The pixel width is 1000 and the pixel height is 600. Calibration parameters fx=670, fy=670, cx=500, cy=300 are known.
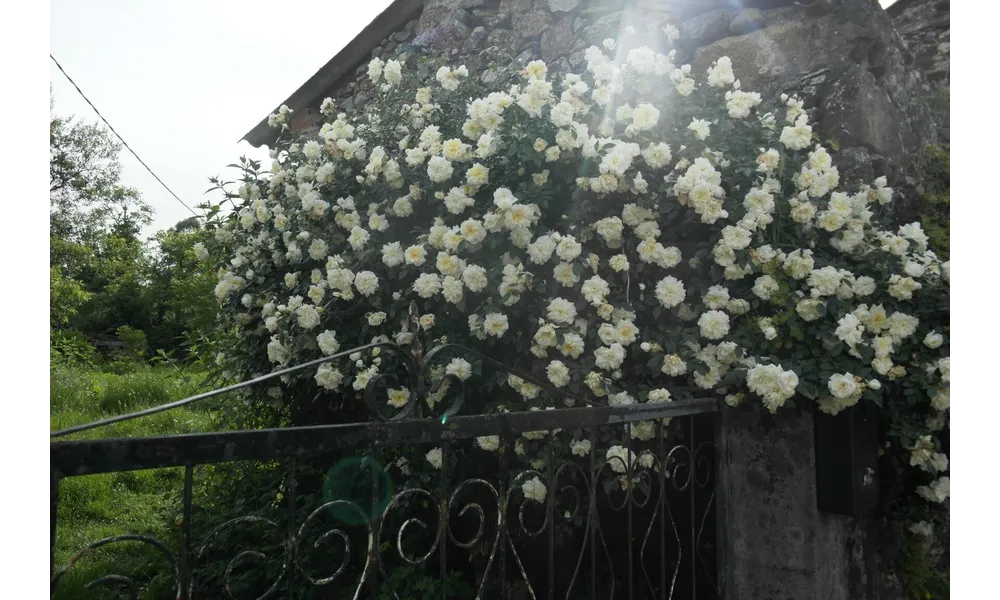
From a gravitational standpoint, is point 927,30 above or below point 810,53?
above

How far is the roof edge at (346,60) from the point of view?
17.7ft

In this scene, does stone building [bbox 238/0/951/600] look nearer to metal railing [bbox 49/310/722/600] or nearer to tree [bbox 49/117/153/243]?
metal railing [bbox 49/310/722/600]

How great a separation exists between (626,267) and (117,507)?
4131mm

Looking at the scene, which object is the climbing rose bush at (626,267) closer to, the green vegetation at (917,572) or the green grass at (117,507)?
the green vegetation at (917,572)

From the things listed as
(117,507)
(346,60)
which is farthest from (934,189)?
(117,507)

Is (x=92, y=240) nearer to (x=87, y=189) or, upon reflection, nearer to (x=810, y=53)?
(x=87, y=189)

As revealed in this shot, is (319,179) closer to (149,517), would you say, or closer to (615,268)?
(615,268)

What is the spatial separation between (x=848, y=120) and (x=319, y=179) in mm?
2712

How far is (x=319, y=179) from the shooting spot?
315cm

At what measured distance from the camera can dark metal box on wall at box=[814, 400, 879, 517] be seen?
225 centimetres

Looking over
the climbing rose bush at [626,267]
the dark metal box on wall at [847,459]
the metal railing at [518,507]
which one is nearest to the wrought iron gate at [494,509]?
the metal railing at [518,507]

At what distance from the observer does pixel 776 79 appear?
367 centimetres

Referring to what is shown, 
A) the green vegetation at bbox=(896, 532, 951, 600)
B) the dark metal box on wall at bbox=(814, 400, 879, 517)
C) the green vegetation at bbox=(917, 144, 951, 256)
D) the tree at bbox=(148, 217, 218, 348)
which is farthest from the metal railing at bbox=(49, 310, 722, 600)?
the tree at bbox=(148, 217, 218, 348)

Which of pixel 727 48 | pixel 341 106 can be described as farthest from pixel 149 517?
pixel 727 48
